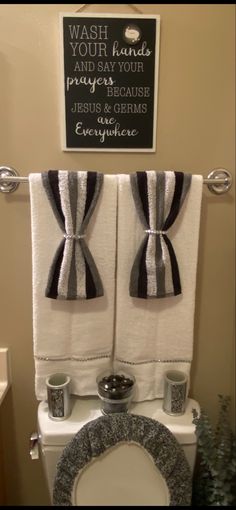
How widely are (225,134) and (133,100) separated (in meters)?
0.27

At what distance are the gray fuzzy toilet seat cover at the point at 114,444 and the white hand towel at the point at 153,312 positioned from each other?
153 mm

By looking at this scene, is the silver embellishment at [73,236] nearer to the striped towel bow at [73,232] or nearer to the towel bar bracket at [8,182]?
the striped towel bow at [73,232]

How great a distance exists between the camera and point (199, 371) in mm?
1208

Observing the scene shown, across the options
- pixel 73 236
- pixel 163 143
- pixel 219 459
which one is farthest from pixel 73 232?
pixel 219 459

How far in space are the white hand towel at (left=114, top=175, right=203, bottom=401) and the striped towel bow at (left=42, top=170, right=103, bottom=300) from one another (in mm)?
80

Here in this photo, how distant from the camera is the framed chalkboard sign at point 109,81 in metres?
0.96

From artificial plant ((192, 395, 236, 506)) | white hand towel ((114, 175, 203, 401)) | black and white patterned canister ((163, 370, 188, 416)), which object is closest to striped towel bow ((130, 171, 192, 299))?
white hand towel ((114, 175, 203, 401))

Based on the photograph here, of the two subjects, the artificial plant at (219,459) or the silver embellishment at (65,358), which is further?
the silver embellishment at (65,358)

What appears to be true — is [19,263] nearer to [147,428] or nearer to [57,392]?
[57,392]

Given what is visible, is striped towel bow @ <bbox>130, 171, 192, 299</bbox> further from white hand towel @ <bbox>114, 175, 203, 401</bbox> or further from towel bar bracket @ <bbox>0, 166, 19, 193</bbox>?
towel bar bracket @ <bbox>0, 166, 19, 193</bbox>

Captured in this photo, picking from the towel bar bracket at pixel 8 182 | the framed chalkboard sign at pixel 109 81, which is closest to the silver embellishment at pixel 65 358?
the towel bar bracket at pixel 8 182

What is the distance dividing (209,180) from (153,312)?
1.26ft

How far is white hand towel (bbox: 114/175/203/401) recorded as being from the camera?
3.26 ft

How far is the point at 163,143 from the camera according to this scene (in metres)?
1.05
